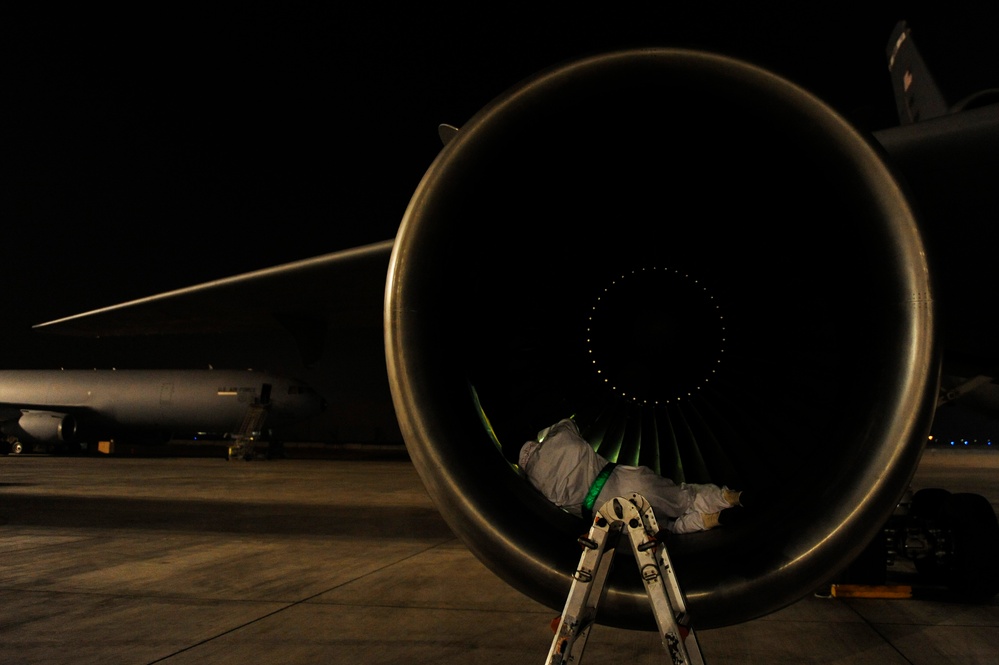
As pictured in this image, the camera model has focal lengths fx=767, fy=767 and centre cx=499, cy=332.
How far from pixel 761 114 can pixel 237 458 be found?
2339 centimetres

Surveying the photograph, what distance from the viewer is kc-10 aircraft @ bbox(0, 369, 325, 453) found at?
78.4 ft

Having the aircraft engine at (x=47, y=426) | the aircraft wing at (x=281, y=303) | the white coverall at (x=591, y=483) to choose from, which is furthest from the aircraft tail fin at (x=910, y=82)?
the aircraft engine at (x=47, y=426)

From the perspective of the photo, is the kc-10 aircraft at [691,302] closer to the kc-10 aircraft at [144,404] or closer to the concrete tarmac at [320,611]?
the concrete tarmac at [320,611]

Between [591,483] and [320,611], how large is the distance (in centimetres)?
238

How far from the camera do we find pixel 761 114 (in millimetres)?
2287

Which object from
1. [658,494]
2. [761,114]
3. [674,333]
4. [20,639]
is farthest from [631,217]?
[20,639]

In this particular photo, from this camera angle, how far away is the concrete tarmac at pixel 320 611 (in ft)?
11.2

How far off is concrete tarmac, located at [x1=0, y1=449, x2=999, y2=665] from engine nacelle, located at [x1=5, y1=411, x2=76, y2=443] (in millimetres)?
18813

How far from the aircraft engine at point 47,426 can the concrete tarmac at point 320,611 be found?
18809 mm

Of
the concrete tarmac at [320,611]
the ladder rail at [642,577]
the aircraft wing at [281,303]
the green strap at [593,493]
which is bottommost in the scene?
the concrete tarmac at [320,611]

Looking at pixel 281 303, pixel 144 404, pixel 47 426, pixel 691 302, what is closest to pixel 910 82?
pixel 691 302

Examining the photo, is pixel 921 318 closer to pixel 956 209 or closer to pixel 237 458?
pixel 956 209

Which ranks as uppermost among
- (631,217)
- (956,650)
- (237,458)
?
(631,217)

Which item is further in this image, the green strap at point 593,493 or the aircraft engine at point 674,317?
the green strap at point 593,493
